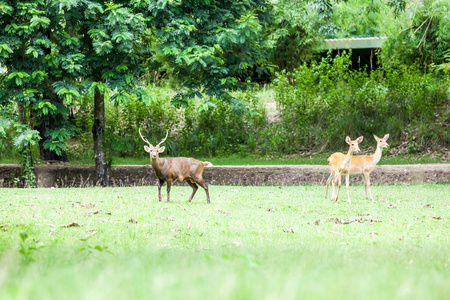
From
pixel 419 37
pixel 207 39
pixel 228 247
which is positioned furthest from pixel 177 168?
pixel 419 37

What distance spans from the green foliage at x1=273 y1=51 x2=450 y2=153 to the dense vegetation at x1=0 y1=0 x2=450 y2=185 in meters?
0.06

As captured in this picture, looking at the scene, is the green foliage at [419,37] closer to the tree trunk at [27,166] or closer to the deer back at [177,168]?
the deer back at [177,168]

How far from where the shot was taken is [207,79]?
15.6 metres

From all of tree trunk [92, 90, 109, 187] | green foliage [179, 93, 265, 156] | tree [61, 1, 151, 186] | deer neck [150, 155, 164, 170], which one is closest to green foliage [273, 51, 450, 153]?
green foliage [179, 93, 265, 156]

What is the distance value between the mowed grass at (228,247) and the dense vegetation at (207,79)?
397 centimetres

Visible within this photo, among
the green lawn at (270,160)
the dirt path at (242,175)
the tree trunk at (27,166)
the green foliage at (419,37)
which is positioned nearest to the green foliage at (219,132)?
the green lawn at (270,160)

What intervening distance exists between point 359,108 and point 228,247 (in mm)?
19038

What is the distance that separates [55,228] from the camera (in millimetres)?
7289

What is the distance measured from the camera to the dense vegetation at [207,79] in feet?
46.5

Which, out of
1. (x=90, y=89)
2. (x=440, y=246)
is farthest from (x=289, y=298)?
(x=90, y=89)

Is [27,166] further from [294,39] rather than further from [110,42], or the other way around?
[294,39]

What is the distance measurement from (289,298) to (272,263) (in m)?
2.05

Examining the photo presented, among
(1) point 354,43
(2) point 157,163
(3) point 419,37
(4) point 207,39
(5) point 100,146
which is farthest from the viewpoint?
(1) point 354,43

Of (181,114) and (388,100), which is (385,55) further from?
(181,114)
